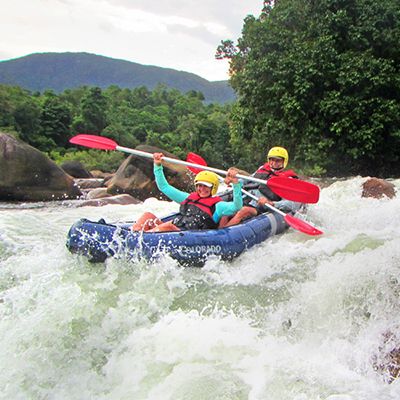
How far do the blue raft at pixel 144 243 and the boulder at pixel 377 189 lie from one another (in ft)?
16.4

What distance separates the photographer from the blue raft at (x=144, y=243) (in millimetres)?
4566

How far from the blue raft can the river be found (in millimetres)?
109

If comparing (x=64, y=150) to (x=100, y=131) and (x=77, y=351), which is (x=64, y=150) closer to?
(x=100, y=131)

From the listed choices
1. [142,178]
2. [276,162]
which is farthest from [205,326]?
[142,178]

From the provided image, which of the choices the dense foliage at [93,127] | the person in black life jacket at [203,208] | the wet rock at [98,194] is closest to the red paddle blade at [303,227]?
the person in black life jacket at [203,208]

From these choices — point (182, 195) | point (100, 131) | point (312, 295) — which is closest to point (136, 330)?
point (312, 295)

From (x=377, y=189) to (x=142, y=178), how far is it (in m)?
5.42

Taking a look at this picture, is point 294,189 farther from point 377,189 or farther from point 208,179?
point 377,189

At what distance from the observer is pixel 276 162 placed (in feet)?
23.0

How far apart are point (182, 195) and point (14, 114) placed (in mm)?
36016

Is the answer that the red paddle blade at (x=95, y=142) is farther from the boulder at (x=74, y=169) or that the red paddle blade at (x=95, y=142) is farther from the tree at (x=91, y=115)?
the tree at (x=91, y=115)

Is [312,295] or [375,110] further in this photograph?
[375,110]

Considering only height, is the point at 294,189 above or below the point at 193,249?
above

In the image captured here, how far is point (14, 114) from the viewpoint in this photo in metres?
38.0
